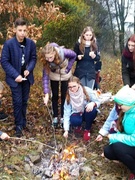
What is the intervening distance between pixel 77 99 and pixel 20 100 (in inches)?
33.3

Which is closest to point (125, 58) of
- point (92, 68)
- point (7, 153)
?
point (92, 68)

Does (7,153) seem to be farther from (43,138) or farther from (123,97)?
(123,97)

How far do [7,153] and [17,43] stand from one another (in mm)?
1530

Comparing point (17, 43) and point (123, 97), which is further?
point (17, 43)

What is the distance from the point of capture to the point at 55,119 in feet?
15.4

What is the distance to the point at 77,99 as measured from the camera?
4.11 metres

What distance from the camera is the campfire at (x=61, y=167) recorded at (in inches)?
131

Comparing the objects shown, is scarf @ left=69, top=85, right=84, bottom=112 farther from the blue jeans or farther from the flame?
the flame

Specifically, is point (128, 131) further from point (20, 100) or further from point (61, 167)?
point (20, 100)

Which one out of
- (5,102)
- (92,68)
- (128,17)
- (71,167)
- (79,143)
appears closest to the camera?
(71,167)

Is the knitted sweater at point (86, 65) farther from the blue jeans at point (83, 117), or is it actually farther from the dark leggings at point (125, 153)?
the dark leggings at point (125, 153)

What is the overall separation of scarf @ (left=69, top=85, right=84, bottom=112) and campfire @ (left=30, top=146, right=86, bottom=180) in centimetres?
76

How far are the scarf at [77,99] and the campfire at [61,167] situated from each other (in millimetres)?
765

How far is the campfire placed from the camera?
3.33 meters
